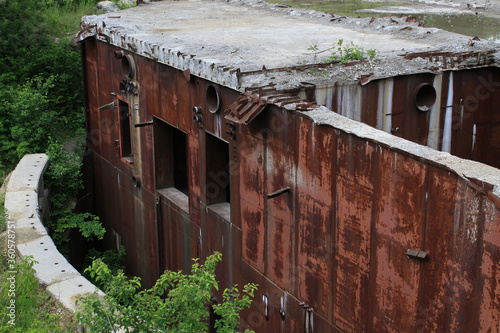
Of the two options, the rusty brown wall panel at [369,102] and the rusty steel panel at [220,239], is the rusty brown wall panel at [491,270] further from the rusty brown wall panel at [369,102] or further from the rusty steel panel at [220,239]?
the rusty steel panel at [220,239]

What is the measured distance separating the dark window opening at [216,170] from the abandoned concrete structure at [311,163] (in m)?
0.02

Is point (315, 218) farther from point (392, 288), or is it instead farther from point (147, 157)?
point (147, 157)

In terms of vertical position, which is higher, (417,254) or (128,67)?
(128,67)

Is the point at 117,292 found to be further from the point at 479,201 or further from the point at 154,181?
the point at 154,181

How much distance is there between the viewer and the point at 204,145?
7812 mm

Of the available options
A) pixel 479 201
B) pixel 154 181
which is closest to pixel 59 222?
pixel 154 181

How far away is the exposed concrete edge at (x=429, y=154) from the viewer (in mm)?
4277

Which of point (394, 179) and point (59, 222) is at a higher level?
point (394, 179)

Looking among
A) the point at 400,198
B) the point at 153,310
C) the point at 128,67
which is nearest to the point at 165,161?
the point at 128,67

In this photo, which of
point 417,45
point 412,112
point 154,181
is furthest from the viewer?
point 154,181

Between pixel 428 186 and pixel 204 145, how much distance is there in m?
3.63

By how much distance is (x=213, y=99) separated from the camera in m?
7.48

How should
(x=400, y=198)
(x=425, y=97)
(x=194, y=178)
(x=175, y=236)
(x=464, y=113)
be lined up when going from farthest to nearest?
1. (x=175, y=236)
2. (x=194, y=178)
3. (x=464, y=113)
4. (x=425, y=97)
5. (x=400, y=198)

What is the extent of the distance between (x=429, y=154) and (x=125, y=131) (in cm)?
675
